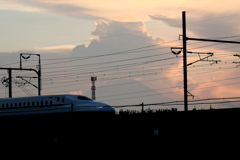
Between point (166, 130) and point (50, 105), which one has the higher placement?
point (50, 105)

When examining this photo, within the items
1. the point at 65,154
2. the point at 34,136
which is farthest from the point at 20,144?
the point at 65,154

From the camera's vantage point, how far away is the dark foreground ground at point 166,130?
1275 inches

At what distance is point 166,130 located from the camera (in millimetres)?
33312

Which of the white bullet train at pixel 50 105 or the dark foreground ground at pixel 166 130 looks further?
the white bullet train at pixel 50 105

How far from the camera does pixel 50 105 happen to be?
136 ft

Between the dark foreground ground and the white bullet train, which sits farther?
the white bullet train

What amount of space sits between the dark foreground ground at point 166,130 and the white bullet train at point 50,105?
7.61 feet

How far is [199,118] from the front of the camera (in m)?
33.8

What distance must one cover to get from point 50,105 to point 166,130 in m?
12.7

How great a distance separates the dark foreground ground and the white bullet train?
232cm

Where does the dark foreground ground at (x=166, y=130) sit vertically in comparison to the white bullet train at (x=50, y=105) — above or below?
below

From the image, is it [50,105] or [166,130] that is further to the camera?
[50,105]

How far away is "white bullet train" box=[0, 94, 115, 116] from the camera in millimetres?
38719

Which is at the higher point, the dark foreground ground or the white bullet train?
the white bullet train
